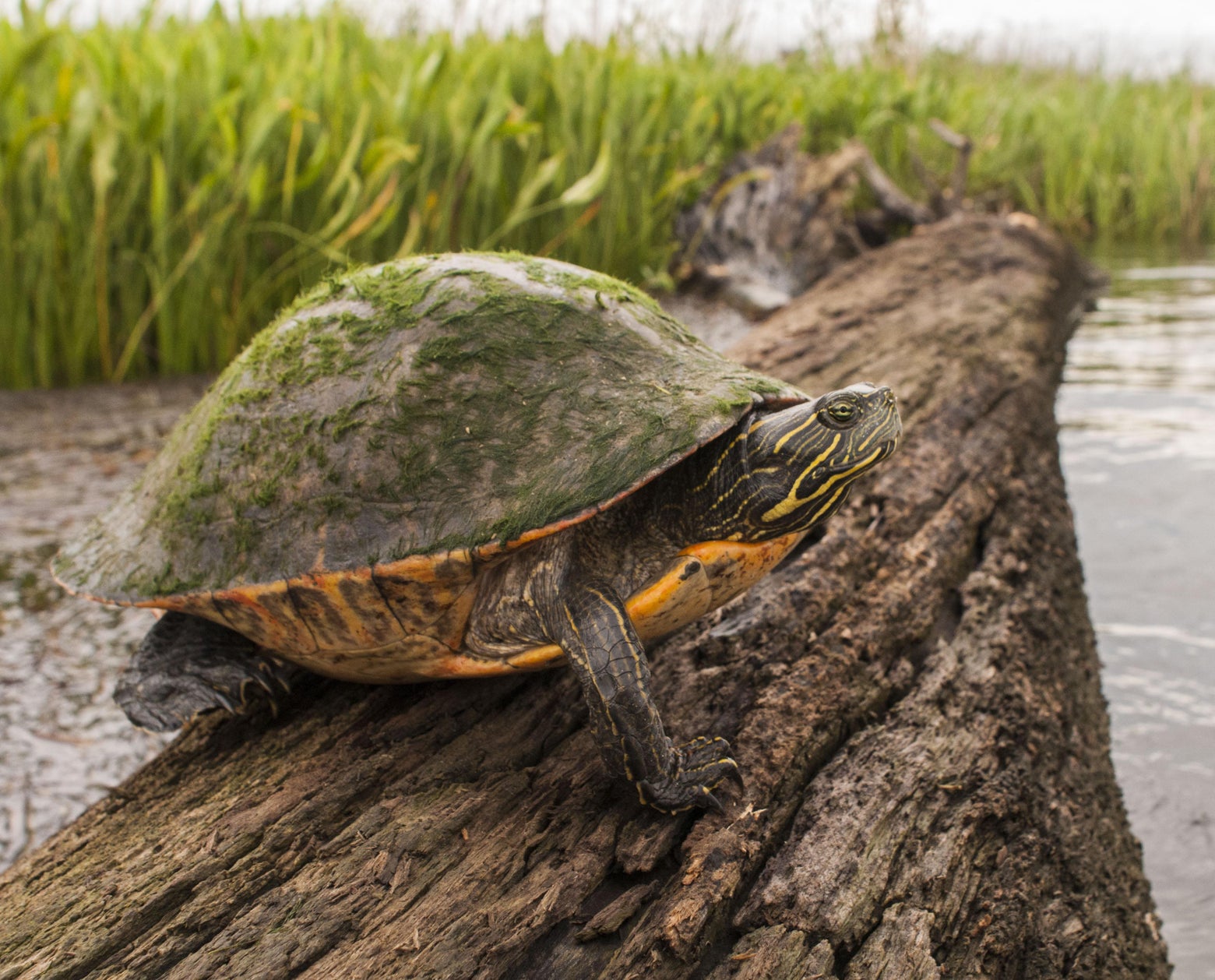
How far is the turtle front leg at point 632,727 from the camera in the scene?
71.2 inches

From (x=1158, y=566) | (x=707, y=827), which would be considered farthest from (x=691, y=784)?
(x=1158, y=566)

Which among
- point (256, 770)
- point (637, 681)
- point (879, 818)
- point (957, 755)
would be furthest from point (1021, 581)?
point (256, 770)

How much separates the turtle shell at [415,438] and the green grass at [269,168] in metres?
2.68

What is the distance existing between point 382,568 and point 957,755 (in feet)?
4.32

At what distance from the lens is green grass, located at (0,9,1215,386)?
496cm

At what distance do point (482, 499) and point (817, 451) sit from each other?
72 cm

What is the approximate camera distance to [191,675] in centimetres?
234

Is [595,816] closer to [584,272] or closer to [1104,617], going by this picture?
[584,272]

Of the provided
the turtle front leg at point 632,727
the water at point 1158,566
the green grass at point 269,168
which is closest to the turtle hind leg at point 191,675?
the turtle front leg at point 632,727

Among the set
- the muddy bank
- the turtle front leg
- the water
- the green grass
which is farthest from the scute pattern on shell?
the green grass

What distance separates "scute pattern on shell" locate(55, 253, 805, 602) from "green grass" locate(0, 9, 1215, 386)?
8.76ft

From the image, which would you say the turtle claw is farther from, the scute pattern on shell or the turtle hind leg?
the turtle hind leg

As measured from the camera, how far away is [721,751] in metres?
1.91

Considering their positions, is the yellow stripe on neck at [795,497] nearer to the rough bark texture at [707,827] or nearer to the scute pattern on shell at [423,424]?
the scute pattern on shell at [423,424]
